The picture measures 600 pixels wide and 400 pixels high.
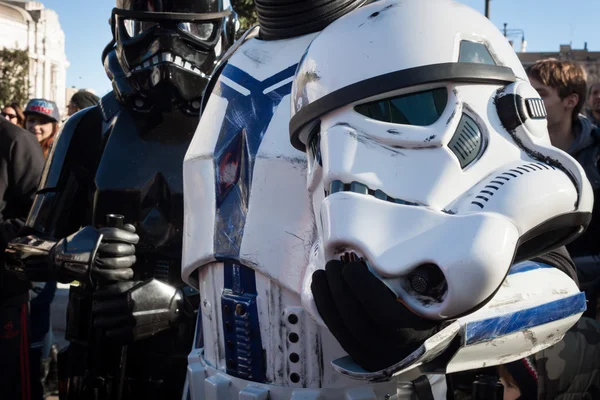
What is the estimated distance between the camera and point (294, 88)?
47.4 inches

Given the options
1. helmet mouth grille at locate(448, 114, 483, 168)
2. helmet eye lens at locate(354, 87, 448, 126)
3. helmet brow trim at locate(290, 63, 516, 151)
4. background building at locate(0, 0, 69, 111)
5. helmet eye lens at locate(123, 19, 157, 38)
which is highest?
background building at locate(0, 0, 69, 111)

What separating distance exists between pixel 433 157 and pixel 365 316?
241 millimetres

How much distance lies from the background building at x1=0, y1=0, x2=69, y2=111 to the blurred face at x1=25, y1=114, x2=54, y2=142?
31446mm

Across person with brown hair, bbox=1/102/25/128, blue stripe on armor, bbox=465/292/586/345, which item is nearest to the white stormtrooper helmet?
blue stripe on armor, bbox=465/292/586/345

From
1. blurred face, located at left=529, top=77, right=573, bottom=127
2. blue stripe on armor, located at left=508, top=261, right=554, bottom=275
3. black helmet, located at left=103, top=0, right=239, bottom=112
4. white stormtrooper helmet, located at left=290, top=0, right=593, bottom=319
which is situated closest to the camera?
white stormtrooper helmet, located at left=290, top=0, right=593, bottom=319

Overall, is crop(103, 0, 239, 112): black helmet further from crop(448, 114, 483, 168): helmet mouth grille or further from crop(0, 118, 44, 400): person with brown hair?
crop(448, 114, 483, 168): helmet mouth grille

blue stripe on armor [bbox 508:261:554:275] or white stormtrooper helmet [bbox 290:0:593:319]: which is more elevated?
white stormtrooper helmet [bbox 290:0:593:319]

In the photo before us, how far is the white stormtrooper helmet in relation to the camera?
0.91 metres

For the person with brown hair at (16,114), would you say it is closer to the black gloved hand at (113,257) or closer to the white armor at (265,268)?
the black gloved hand at (113,257)

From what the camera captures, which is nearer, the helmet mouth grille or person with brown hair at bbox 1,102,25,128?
the helmet mouth grille

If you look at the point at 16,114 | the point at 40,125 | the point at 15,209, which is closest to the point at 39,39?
the point at 16,114

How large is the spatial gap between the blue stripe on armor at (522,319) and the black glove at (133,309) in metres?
1.13

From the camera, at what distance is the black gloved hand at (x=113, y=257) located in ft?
6.36

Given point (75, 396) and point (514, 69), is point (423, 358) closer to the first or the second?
point (514, 69)
